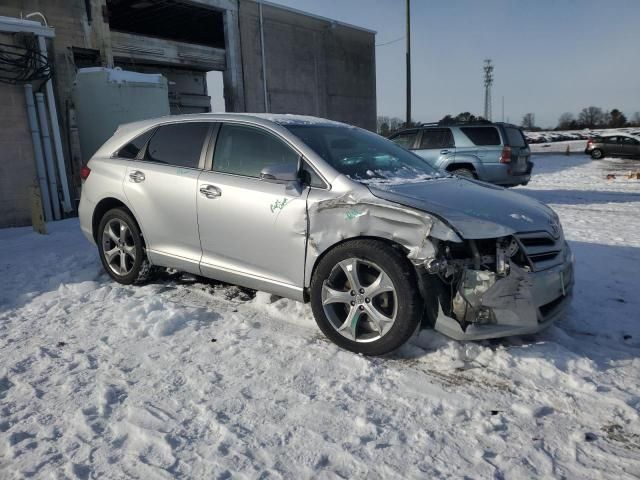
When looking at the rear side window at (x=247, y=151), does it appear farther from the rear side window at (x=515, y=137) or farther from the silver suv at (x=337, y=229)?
the rear side window at (x=515, y=137)

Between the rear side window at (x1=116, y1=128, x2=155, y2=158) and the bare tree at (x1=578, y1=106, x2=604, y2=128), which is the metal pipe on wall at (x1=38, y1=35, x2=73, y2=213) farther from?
the bare tree at (x1=578, y1=106, x2=604, y2=128)

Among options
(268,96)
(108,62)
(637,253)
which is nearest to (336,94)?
(268,96)

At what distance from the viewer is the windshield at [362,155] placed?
3.63 meters

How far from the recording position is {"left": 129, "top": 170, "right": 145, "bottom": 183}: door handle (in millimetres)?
4487

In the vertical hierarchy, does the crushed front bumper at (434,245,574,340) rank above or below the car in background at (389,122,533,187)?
below

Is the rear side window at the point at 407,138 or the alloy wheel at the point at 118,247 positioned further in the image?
the rear side window at the point at 407,138

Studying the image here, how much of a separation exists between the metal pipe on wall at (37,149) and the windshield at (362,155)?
7.16m

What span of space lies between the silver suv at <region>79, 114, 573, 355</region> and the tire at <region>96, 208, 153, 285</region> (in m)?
0.02

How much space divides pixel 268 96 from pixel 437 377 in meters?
19.9

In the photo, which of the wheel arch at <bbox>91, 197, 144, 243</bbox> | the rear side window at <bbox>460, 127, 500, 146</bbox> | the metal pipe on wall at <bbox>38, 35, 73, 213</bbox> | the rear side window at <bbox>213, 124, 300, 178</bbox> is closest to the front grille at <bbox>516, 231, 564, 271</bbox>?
the rear side window at <bbox>213, 124, 300, 178</bbox>

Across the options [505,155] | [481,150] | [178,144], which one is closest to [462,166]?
[481,150]

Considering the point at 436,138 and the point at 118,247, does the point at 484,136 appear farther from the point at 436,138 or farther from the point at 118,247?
the point at 118,247

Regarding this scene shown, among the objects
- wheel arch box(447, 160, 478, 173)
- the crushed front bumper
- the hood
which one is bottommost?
the crushed front bumper

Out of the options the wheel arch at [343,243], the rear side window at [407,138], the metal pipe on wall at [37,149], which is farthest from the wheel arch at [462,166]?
the metal pipe on wall at [37,149]
